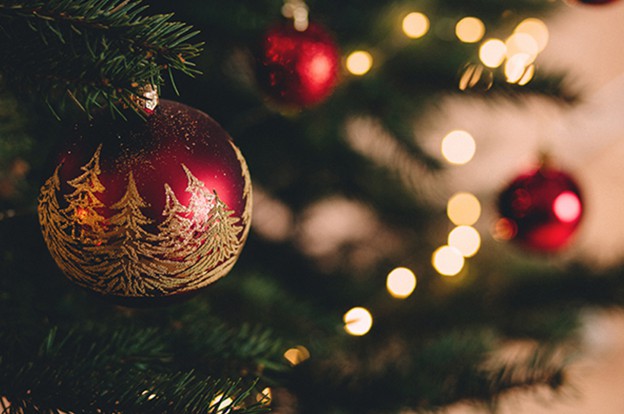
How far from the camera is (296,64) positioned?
0.54m

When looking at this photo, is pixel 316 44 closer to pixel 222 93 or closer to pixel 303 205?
pixel 222 93

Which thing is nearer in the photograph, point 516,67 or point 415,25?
point 516,67

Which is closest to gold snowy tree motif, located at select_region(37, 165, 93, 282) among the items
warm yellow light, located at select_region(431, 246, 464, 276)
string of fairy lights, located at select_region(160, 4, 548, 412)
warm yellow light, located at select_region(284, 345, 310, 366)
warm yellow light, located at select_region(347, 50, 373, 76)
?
string of fairy lights, located at select_region(160, 4, 548, 412)

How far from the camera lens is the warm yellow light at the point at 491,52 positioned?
771mm

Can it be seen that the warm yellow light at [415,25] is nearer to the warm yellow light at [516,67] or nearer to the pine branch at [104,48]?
the warm yellow light at [516,67]

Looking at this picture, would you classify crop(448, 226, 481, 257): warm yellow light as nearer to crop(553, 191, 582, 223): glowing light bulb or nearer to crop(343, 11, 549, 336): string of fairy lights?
crop(343, 11, 549, 336): string of fairy lights

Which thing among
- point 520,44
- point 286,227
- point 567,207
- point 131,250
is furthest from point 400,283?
point 131,250

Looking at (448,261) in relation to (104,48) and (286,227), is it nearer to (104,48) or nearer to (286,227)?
(286,227)

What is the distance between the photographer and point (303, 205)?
0.97 meters

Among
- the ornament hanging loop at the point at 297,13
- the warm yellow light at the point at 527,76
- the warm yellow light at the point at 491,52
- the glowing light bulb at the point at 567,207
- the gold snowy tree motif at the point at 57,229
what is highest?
the warm yellow light at the point at 491,52

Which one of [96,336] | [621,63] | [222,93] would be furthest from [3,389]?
[621,63]

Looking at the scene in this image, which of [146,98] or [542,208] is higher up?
[542,208]

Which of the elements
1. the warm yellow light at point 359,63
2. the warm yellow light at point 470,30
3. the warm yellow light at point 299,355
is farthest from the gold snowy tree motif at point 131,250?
the warm yellow light at point 470,30

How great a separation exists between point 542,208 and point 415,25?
311 millimetres
